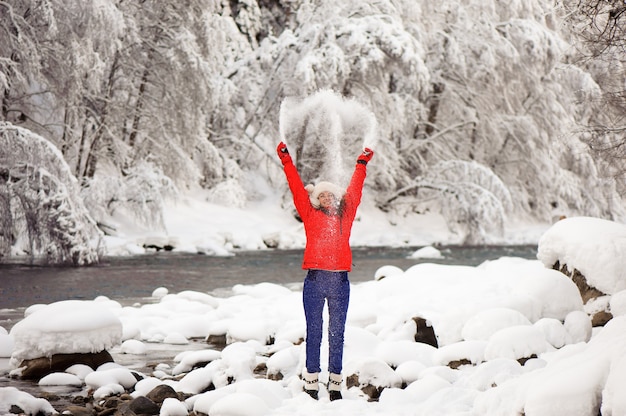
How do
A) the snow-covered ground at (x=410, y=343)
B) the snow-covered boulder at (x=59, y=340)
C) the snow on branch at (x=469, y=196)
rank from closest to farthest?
1. the snow-covered ground at (x=410, y=343)
2. the snow-covered boulder at (x=59, y=340)
3. the snow on branch at (x=469, y=196)

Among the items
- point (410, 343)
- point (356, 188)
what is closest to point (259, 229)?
point (410, 343)

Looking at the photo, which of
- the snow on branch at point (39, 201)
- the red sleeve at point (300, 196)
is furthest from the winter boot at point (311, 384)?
the snow on branch at point (39, 201)

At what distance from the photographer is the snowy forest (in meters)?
14.4

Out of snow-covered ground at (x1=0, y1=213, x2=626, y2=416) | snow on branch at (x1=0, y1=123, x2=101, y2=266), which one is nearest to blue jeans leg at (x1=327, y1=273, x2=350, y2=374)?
snow-covered ground at (x1=0, y1=213, x2=626, y2=416)

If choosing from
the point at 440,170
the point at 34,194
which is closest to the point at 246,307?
the point at 34,194

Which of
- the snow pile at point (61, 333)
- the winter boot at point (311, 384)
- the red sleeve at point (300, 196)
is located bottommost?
the winter boot at point (311, 384)

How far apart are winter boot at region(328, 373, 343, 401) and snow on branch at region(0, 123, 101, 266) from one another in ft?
33.8

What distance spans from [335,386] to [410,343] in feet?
4.43

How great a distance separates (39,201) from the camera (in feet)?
45.1

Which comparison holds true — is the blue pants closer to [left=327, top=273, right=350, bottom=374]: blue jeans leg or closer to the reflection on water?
[left=327, top=273, right=350, bottom=374]: blue jeans leg

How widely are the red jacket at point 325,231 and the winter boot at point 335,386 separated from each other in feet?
2.41

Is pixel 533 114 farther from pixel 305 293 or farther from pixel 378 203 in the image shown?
pixel 305 293

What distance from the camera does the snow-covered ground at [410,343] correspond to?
3996 mm

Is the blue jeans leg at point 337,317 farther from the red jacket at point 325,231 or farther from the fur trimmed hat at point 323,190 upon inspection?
the fur trimmed hat at point 323,190
